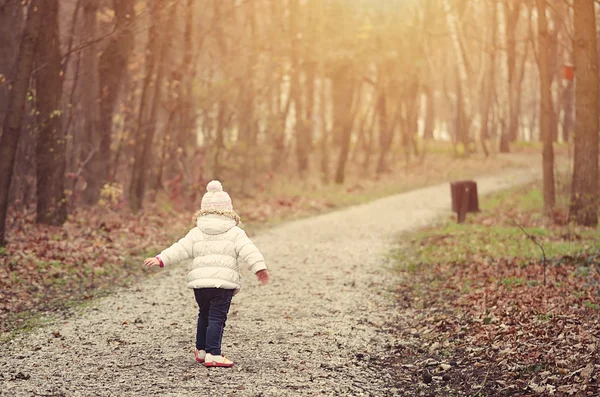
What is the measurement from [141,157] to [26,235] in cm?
683

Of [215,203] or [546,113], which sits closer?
[215,203]

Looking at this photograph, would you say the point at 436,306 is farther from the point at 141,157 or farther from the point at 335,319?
the point at 141,157

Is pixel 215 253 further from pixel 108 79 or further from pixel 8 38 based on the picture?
pixel 108 79

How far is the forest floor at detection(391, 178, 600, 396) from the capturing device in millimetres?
6930

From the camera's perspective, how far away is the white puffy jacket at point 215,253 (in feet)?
23.0

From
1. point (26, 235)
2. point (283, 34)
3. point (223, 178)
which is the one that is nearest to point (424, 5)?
point (283, 34)

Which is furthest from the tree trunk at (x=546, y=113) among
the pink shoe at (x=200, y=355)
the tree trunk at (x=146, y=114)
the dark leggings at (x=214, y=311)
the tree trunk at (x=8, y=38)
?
the pink shoe at (x=200, y=355)

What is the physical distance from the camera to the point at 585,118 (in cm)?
1578

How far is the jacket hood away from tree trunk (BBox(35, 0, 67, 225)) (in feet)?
32.7

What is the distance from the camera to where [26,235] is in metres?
15.2

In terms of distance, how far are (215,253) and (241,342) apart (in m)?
1.61

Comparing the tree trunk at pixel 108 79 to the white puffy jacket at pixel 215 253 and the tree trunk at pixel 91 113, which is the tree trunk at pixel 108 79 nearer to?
the tree trunk at pixel 91 113

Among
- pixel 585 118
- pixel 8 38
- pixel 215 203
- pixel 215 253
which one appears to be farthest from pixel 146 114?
pixel 215 253

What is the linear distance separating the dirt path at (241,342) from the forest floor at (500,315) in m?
0.43
